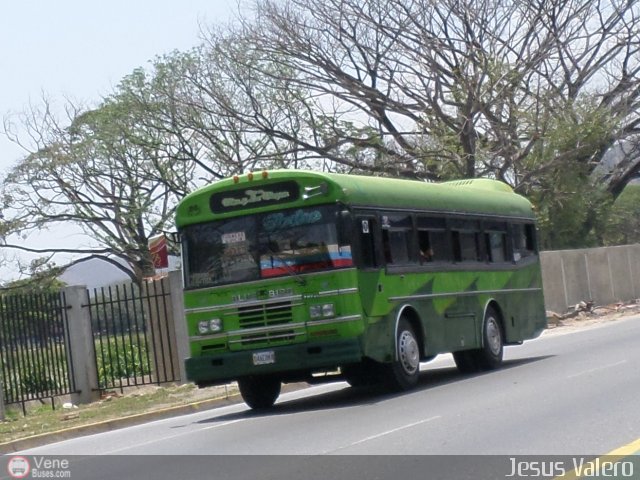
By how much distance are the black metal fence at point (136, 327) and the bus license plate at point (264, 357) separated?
6.39m

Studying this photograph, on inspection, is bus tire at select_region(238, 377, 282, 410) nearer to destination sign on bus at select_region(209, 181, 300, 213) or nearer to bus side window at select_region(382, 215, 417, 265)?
bus side window at select_region(382, 215, 417, 265)

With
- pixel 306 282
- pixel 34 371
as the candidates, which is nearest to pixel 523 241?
pixel 306 282

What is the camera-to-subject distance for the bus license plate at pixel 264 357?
50.4 feet

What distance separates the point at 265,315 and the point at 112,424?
133 inches

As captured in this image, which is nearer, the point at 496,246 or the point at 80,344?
the point at 496,246

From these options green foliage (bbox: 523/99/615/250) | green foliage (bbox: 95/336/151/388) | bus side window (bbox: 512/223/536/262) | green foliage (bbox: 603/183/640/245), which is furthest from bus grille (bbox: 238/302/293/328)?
green foliage (bbox: 603/183/640/245)

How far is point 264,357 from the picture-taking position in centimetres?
1542

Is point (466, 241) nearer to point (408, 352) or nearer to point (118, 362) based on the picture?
point (408, 352)

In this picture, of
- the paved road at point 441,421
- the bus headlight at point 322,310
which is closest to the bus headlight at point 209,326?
the paved road at point 441,421

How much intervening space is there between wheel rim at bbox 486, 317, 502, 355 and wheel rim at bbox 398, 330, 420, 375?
2916 mm

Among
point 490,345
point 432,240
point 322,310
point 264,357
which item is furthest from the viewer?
point 490,345

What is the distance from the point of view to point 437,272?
1783 centimetres

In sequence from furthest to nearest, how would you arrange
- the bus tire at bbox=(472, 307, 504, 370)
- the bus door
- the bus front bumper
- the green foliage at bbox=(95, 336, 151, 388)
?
1. the green foliage at bbox=(95, 336, 151, 388)
2. the bus tire at bbox=(472, 307, 504, 370)
3. the bus door
4. the bus front bumper

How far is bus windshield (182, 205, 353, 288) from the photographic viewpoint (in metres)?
15.4
